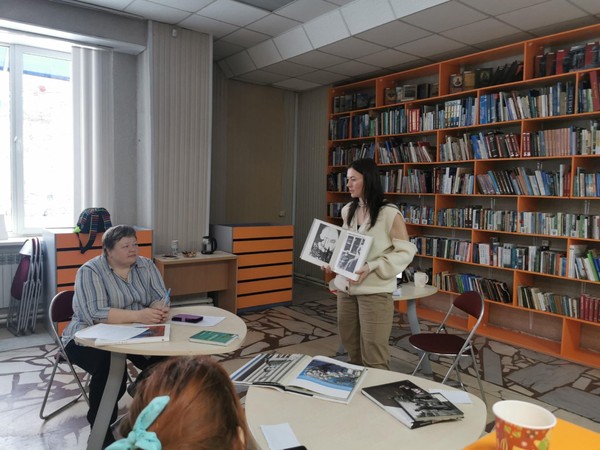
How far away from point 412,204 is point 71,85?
14.1ft

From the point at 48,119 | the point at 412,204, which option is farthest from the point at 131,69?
the point at 412,204

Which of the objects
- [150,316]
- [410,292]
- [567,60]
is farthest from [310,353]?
[567,60]

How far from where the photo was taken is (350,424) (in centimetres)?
146

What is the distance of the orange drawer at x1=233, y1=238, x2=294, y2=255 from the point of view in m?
5.45

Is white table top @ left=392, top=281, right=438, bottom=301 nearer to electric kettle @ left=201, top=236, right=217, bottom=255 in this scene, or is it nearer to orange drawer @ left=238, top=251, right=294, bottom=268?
orange drawer @ left=238, top=251, right=294, bottom=268

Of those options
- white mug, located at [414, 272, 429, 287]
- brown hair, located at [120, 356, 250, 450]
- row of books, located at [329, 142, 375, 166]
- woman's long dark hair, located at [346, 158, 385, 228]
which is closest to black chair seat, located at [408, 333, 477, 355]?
white mug, located at [414, 272, 429, 287]

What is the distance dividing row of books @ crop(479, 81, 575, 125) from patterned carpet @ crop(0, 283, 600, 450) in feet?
7.47

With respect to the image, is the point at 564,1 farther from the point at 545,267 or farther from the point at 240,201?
the point at 240,201

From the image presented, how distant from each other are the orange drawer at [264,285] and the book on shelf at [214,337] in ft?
10.6

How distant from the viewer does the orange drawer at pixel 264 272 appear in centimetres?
548

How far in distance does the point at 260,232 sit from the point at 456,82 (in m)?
2.84

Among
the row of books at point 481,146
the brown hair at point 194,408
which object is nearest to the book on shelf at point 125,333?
the brown hair at point 194,408

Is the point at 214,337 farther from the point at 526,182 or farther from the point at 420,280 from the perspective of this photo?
the point at 526,182

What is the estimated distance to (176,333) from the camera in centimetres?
225
